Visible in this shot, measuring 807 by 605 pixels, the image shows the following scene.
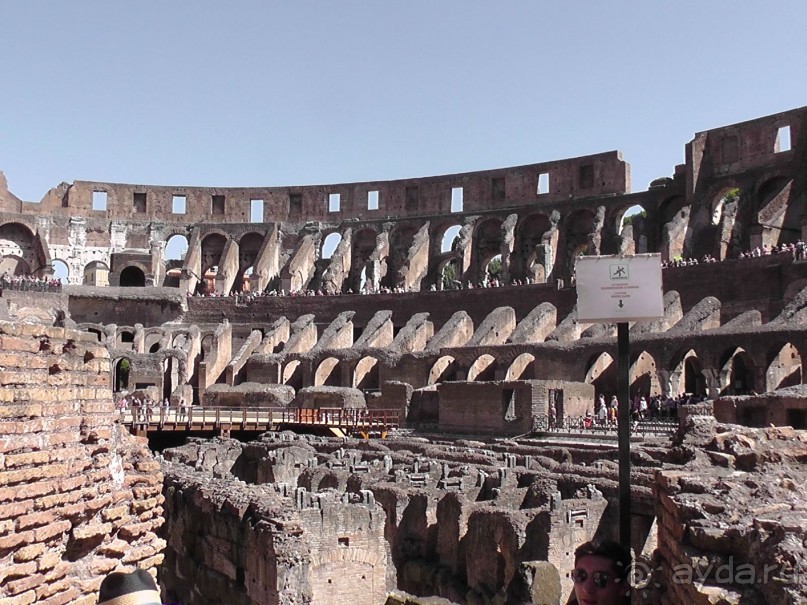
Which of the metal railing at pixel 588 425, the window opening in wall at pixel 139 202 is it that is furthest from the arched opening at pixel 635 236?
the window opening in wall at pixel 139 202

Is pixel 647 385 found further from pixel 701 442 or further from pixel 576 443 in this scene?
pixel 701 442

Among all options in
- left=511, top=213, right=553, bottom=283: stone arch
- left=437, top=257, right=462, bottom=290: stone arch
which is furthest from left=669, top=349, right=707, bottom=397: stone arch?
left=437, top=257, right=462, bottom=290: stone arch

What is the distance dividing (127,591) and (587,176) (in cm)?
4859

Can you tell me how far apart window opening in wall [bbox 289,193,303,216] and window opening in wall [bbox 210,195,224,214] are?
4717 mm

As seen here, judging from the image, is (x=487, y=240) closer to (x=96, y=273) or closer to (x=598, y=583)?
(x=96, y=273)

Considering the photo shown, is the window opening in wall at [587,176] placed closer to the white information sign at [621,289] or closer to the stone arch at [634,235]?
the stone arch at [634,235]

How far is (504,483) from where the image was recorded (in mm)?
16906

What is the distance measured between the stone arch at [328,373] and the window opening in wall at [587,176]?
19194 mm

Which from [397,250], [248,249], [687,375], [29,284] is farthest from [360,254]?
[687,375]

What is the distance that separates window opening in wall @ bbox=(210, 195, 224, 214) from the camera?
58562 mm

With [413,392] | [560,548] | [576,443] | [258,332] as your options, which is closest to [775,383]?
[576,443]

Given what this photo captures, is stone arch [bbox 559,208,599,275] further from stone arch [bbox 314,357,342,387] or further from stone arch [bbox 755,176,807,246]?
stone arch [bbox 314,357,342,387]

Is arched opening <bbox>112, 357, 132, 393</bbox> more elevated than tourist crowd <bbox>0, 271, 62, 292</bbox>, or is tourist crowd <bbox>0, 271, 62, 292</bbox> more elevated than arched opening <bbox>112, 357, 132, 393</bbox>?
tourist crowd <bbox>0, 271, 62, 292</bbox>

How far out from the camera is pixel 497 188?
53.6 m
